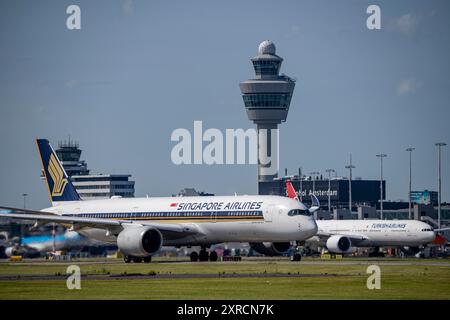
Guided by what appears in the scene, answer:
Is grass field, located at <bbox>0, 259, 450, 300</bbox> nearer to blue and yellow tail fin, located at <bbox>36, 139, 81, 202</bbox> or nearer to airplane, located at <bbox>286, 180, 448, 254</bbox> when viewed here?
blue and yellow tail fin, located at <bbox>36, 139, 81, 202</bbox>

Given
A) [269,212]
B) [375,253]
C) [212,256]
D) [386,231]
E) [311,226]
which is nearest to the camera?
[311,226]

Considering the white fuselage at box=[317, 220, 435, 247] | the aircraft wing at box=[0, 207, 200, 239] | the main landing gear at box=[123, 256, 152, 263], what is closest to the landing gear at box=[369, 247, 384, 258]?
the white fuselage at box=[317, 220, 435, 247]

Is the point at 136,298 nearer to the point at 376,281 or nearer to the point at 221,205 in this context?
the point at 376,281

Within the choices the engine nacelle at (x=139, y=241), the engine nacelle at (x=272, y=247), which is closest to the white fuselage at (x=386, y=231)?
the engine nacelle at (x=272, y=247)

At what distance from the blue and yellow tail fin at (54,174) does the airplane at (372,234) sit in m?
35.6

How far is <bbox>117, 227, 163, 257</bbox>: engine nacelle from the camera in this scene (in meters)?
93.1

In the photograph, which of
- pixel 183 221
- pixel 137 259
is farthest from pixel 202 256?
pixel 137 259

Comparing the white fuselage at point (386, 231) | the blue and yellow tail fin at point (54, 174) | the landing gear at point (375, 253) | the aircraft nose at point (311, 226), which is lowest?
the landing gear at point (375, 253)

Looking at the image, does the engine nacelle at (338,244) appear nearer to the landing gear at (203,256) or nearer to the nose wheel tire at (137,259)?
the landing gear at (203,256)

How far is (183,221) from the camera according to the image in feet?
335

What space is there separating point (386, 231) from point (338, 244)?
27.4 ft

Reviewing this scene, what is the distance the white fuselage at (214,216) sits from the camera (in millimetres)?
95188

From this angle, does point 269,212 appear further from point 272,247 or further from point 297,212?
point 272,247

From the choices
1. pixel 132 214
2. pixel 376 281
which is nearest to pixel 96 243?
pixel 132 214
